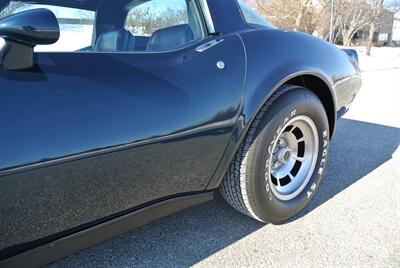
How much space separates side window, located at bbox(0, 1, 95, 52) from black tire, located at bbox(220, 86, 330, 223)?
938mm

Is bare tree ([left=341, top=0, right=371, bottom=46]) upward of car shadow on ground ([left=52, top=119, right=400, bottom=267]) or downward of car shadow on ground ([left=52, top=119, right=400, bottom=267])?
downward

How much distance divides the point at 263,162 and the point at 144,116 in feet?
2.52

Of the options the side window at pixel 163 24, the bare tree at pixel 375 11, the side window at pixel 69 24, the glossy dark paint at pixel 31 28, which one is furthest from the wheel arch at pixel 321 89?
the bare tree at pixel 375 11

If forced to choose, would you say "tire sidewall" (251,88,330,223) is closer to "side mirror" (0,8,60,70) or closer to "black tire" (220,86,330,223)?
"black tire" (220,86,330,223)

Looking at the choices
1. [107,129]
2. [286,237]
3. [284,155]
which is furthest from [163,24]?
[286,237]

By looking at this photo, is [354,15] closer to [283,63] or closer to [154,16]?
[283,63]

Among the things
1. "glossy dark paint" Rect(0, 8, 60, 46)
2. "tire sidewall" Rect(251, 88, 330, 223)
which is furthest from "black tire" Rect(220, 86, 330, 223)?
"glossy dark paint" Rect(0, 8, 60, 46)

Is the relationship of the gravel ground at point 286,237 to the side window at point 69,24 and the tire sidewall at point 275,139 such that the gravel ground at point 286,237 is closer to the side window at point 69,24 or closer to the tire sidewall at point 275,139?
the tire sidewall at point 275,139

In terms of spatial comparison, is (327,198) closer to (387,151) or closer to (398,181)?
(398,181)

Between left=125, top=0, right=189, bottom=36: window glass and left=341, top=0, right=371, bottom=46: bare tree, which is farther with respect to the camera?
left=341, top=0, right=371, bottom=46: bare tree

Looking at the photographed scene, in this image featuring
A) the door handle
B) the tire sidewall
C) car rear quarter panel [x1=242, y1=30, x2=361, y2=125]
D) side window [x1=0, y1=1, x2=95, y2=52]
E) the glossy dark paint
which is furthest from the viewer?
the tire sidewall

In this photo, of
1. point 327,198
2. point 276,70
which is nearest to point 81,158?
point 276,70

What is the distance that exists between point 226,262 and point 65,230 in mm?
845

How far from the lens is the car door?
1.17m
